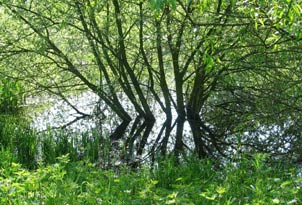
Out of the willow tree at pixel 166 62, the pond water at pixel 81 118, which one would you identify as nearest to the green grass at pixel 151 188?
the willow tree at pixel 166 62

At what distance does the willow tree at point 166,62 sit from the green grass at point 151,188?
47.4 inches

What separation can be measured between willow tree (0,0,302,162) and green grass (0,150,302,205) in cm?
120

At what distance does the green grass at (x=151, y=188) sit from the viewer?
339 centimetres

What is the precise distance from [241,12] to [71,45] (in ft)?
10.6

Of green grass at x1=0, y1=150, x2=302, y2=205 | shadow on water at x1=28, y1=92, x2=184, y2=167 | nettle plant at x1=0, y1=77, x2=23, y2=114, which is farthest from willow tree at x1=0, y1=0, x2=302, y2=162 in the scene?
green grass at x1=0, y1=150, x2=302, y2=205

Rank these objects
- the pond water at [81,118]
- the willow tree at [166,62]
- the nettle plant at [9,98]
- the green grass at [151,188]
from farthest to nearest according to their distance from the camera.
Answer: the pond water at [81,118] < the willow tree at [166,62] < the nettle plant at [9,98] < the green grass at [151,188]

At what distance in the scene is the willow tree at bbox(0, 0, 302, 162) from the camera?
6.09 meters

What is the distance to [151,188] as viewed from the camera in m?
4.06

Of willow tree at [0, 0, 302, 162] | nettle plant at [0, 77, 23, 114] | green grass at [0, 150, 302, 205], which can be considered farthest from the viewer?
willow tree at [0, 0, 302, 162]

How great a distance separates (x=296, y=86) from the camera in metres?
6.50

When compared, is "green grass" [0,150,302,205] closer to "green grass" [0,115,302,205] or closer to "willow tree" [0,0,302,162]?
"green grass" [0,115,302,205]

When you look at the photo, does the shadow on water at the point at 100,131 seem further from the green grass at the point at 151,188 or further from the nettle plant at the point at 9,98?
the green grass at the point at 151,188

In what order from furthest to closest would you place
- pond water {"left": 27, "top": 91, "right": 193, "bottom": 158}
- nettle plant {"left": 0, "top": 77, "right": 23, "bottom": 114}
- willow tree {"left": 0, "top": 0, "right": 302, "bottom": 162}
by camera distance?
pond water {"left": 27, "top": 91, "right": 193, "bottom": 158} < willow tree {"left": 0, "top": 0, "right": 302, "bottom": 162} < nettle plant {"left": 0, "top": 77, "right": 23, "bottom": 114}

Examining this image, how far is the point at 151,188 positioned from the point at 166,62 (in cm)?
440
